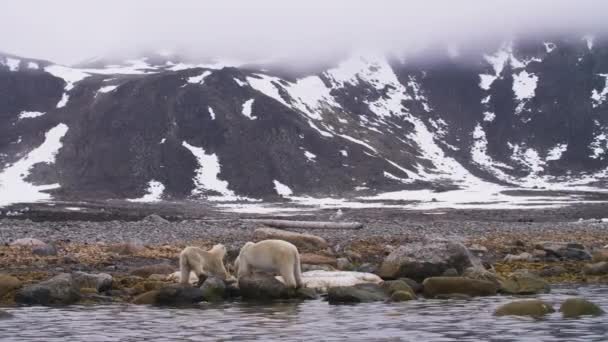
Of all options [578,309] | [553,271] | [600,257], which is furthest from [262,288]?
[600,257]

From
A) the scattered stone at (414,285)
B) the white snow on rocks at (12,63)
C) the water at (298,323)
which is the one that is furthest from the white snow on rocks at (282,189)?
the water at (298,323)

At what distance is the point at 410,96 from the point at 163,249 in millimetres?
170416

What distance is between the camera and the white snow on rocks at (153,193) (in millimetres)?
117750

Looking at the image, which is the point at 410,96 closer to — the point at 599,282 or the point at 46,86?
the point at 46,86

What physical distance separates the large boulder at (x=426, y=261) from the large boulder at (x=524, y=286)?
197 centimetres

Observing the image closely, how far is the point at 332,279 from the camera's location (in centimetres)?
2036

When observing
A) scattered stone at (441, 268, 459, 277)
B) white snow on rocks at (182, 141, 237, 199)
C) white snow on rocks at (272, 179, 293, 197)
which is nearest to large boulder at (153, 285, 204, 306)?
scattered stone at (441, 268, 459, 277)

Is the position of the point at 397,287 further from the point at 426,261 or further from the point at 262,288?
the point at 262,288

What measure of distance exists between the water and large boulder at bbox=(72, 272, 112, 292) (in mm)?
2120

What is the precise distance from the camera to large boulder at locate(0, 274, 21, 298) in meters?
18.6

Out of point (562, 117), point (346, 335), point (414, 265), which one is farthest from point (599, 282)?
point (562, 117)

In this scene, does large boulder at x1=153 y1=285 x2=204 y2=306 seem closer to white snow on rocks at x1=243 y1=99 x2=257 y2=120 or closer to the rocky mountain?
the rocky mountain

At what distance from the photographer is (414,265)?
2167cm

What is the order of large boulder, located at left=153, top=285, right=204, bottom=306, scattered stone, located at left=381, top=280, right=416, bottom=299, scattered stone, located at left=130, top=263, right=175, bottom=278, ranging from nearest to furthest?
large boulder, located at left=153, top=285, right=204, bottom=306
scattered stone, located at left=381, top=280, right=416, bottom=299
scattered stone, located at left=130, top=263, right=175, bottom=278
